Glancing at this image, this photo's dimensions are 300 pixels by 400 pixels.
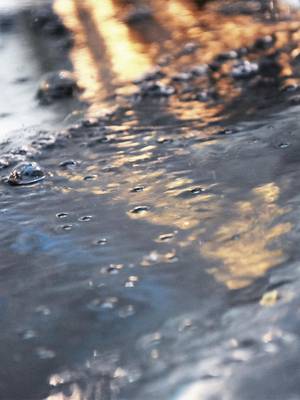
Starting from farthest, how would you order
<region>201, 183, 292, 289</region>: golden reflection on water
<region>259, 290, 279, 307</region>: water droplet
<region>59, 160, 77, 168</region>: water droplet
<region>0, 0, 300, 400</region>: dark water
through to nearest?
<region>59, 160, 77, 168</region>: water droplet < <region>201, 183, 292, 289</region>: golden reflection on water < <region>259, 290, 279, 307</region>: water droplet < <region>0, 0, 300, 400</region>: dark water

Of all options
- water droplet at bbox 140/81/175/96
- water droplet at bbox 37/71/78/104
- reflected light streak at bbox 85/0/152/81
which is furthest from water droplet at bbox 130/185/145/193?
reflected light streak at bbox 85/0/152/81

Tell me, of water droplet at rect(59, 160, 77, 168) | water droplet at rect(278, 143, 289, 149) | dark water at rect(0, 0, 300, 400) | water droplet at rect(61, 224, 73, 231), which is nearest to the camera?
dark water at rect(0, 0, 300, 400)

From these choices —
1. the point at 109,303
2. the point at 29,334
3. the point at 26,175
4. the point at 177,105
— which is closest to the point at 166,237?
the point at 109,303

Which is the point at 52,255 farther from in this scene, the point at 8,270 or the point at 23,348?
the point at 23,348

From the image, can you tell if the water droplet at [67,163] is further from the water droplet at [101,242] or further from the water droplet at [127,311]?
the water droplet at [127,311]

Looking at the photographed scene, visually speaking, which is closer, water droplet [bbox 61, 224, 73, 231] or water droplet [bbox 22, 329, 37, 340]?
water droplet [bbox 22, 329, 37, 340]

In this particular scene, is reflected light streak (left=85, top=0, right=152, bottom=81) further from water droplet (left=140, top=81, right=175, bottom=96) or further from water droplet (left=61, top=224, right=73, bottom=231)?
water droplet (left=61, top=224, right=73, bottom=231)

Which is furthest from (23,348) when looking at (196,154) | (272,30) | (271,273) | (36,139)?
(272,30)

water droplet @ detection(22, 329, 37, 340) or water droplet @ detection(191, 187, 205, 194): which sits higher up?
water droplet @ detection(22, 329, 37, 340)
